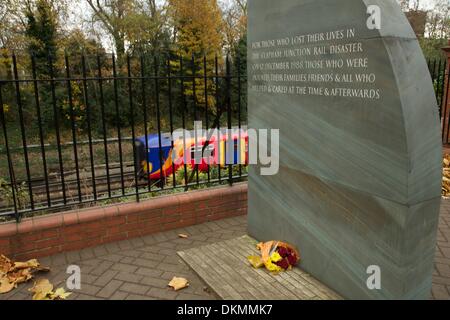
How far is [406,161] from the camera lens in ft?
7.20

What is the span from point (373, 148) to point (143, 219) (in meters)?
2.74

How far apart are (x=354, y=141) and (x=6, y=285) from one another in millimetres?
3112

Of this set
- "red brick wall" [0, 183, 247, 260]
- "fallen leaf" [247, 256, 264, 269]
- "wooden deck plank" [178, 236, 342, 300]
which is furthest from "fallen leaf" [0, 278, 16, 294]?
"fallen leaf" [247, 256, 264, 269]

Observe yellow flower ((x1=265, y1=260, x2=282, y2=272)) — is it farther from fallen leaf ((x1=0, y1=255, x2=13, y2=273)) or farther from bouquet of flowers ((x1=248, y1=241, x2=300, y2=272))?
fallen leaf ((x1=0, y1=255, x2=13, y2=273))

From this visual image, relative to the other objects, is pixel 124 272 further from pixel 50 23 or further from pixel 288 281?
pixel 50 23

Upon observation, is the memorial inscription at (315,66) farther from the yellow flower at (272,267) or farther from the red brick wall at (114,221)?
the red brick wall at (114,221)

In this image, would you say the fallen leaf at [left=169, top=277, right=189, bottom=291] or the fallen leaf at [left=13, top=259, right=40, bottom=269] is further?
the fallen leaf at [left=13, top=259, right=40, bottom=269]

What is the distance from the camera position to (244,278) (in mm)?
3156

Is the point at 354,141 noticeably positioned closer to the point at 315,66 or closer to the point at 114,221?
the point at 315,66

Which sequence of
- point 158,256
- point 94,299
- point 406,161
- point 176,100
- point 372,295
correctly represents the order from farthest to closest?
point 176,100 < point 158,256 < point 94,299 < point 372,295 < point 406,161

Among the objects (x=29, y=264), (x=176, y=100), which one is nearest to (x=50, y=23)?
(x=176, y=100)

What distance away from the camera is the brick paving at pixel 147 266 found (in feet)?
9.95

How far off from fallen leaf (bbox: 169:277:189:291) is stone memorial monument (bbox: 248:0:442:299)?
1034 mm

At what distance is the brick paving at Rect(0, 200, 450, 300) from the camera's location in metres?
3.03
